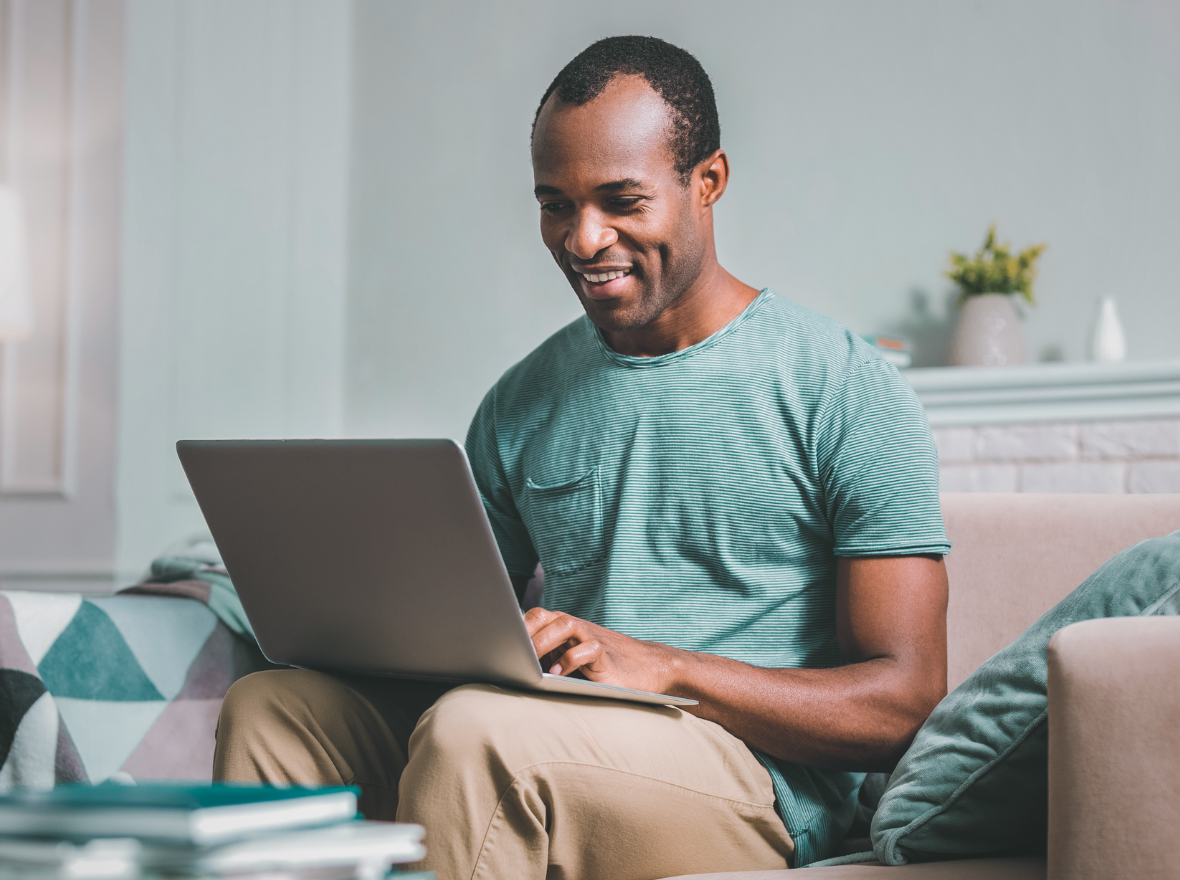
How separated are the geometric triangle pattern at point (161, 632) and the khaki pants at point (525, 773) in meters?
0.52

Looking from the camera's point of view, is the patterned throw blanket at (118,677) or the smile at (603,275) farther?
the patterned throw blanket at (118,677)

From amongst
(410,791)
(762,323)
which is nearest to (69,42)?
(762,323)

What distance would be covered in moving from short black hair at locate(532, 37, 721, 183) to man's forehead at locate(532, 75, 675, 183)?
0.04 ft

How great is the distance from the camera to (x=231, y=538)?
1.06 metres

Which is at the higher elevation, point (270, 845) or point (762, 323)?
point (762, 323)

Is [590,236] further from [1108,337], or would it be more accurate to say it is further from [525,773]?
[1108,337]

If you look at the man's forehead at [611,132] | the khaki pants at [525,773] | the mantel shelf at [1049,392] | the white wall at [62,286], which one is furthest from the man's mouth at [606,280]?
the white wall at [62,286]

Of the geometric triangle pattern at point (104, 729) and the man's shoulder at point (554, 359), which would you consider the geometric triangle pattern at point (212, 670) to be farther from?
the man's shoulder at point (554, 359)

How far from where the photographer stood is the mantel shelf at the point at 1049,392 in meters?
2.28

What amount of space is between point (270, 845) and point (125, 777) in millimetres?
1122

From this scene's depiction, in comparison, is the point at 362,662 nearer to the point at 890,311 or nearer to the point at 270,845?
the point at 270,845

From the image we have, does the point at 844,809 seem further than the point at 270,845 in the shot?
Yes

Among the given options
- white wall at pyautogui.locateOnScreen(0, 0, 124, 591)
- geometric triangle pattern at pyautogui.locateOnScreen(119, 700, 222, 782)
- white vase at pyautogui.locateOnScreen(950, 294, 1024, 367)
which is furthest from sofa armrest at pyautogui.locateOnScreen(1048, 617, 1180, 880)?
white wall at pyautogui.locateOnScreen(0, 0, 124, 591)

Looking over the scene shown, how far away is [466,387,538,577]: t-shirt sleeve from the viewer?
4.84 ft
